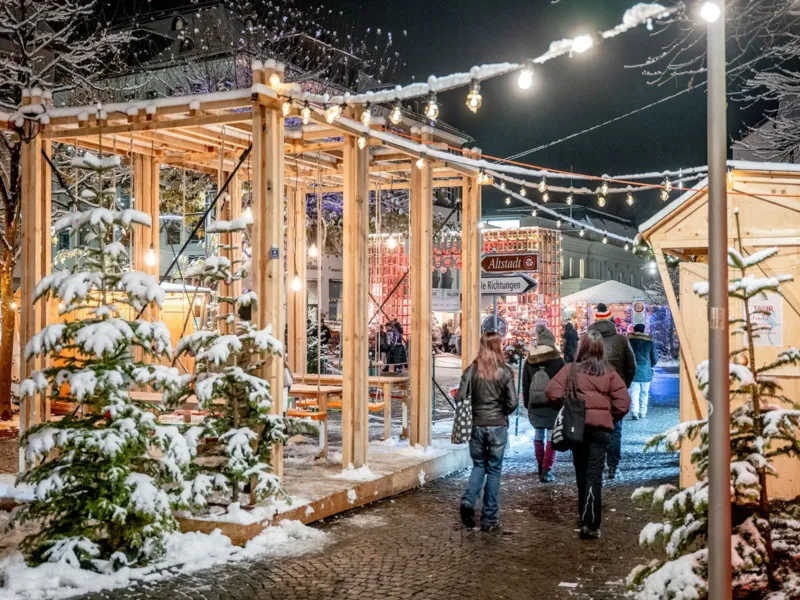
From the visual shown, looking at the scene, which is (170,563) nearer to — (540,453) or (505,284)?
(540,453)

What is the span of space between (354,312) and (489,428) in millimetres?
2346

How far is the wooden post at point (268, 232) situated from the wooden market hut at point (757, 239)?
410cm

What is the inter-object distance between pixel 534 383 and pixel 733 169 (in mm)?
3487

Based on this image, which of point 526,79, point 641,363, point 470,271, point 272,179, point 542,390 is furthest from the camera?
point 641,363

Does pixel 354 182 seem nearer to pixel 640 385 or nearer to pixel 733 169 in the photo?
pixel 733 169

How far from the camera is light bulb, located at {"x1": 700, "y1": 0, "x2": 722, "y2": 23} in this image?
4.95 m

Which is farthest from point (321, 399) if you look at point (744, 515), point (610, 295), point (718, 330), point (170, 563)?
point (610, 295)

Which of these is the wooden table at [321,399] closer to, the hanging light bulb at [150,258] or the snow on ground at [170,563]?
the snow on ground at [170,563]

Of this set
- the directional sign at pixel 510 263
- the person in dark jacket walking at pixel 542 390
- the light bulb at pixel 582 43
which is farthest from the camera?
the directional sign at pixel 510 263

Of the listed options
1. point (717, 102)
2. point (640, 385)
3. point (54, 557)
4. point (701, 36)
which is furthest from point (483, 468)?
point (640, 385)

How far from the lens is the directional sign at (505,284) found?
1441 centimetres

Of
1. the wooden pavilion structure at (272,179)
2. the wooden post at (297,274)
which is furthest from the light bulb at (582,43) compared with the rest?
the wooden post at (297,274)

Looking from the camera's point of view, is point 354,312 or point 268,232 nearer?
point 268,232

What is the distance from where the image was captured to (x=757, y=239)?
905 cm
